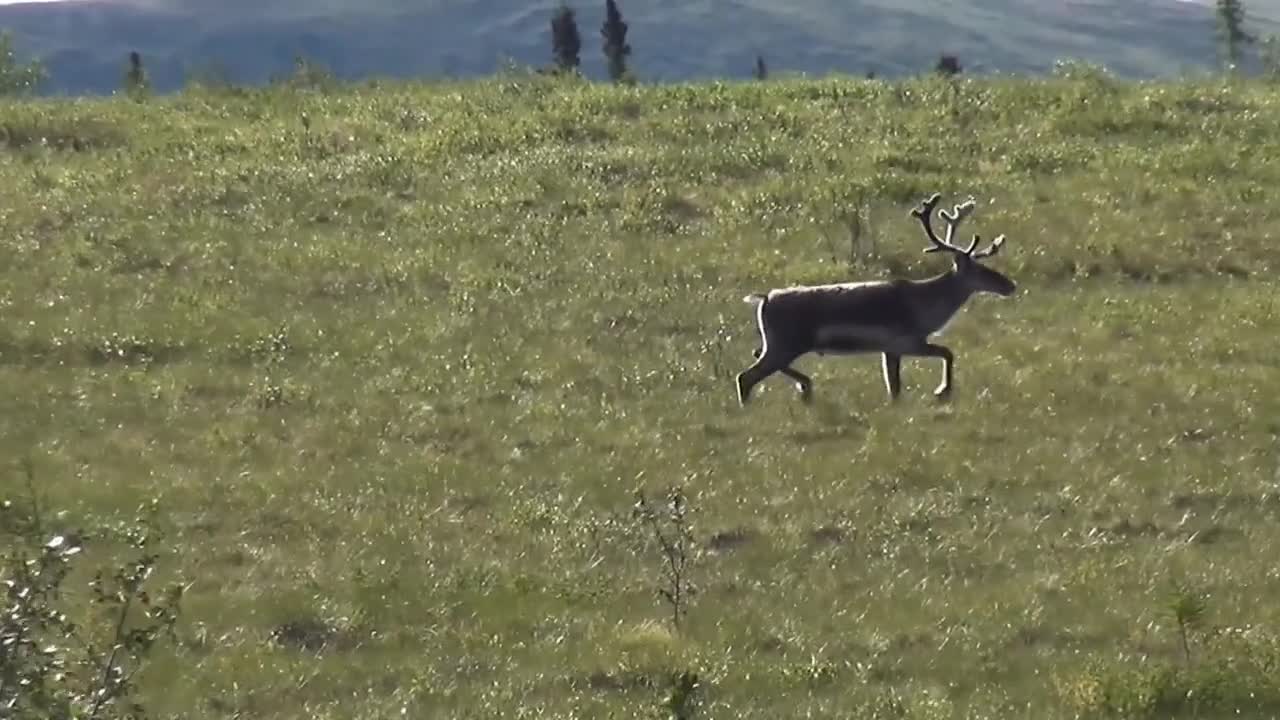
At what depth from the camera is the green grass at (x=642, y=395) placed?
11445 mm

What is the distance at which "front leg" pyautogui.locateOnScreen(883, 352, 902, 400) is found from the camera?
57.2 feet

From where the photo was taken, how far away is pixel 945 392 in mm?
17375

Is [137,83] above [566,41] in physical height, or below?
above

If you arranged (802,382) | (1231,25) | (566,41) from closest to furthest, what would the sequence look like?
(802,382) → (566,41) → (1231,25)

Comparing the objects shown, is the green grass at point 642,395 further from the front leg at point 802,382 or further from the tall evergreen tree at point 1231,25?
the tall evergreen tree at point 1231,25

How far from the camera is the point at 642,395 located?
690 inches

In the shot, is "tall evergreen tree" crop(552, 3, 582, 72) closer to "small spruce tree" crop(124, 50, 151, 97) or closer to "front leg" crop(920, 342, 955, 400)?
"small spruce tree" crop(124, 50, 151, 97)

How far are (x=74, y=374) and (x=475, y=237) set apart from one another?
6.18 meters

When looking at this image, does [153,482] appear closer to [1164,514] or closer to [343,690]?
[343,690]

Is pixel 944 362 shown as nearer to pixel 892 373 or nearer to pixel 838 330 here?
pixel 892 373

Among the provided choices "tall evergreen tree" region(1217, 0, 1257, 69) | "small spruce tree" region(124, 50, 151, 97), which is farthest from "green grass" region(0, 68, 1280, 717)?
"tall evergreen tree" region(1217, 0, 1257, 69)

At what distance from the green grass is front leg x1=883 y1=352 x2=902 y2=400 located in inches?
8.9

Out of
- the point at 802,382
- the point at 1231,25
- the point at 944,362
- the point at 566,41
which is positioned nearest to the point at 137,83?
the point at 802,382

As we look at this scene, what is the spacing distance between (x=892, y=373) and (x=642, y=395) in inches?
85.5
